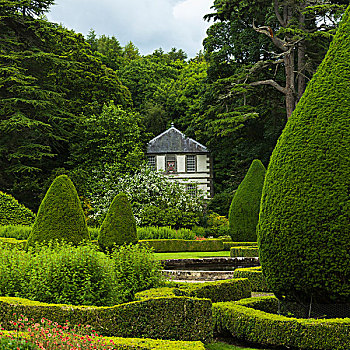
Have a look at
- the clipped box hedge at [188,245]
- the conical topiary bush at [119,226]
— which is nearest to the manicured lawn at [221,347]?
the conical topiary bush at [119,226]

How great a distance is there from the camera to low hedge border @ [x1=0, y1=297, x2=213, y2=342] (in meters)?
5.61

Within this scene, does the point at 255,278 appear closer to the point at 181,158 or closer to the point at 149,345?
the point at 149,345

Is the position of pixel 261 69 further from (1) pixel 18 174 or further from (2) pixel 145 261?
(2) pixel 145 261

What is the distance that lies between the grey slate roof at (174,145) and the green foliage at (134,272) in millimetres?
28442

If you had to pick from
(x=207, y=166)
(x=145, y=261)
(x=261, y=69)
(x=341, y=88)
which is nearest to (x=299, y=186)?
(x=341, y=88)

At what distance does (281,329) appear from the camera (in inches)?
203

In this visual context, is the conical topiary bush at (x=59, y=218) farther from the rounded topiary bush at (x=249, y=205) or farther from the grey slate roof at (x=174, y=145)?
the grey slate roof at (x=174, y=145)

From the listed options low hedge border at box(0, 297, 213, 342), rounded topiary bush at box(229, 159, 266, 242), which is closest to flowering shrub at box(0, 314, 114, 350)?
low hedge border at box(0, 297, 213, 342)

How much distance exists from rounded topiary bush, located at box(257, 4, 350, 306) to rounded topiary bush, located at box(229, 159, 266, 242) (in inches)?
457

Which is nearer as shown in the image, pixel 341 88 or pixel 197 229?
pixel 341 88

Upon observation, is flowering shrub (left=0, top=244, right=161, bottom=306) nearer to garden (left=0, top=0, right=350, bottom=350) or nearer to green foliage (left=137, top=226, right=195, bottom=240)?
garden (left=0, top=0, right=350, bottom=350)

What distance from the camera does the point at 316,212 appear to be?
17.8 ft

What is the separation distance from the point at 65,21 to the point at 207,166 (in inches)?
683

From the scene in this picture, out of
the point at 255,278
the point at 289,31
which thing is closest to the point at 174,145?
the point at 289,31
